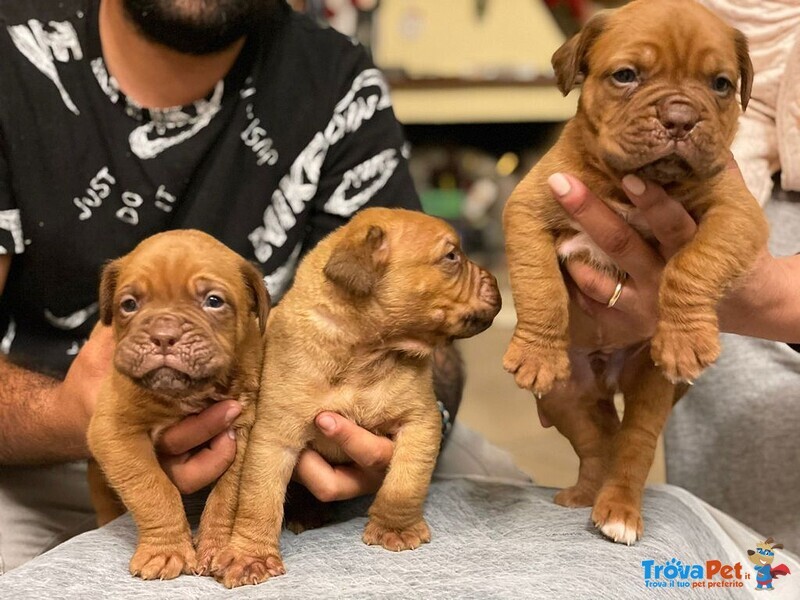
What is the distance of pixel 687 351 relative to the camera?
1627 millimetres

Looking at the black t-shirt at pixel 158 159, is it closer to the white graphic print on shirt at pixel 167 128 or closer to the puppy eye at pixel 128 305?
the white graphic print on shirt at pixel 167 128

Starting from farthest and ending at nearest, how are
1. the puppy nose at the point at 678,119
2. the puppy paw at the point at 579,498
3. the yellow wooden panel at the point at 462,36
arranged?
1. the yellow wooden panel at the point at 462,36
2. the puppy paw at the point at 579,498
3. the puppy nose at the point at 678,119

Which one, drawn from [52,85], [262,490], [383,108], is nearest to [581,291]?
[262,490]

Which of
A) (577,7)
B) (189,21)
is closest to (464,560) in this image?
(189,21)

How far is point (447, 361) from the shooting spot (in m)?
2.68

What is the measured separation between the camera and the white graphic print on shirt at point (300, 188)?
260 centimetres

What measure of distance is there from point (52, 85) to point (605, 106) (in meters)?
1.57

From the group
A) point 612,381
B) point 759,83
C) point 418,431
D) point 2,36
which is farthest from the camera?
point 759,83

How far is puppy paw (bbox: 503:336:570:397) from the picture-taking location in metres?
1.77

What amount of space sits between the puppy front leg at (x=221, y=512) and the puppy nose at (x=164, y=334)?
0.32 meters

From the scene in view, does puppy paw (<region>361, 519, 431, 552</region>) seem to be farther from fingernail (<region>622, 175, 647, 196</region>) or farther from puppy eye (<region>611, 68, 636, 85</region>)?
puppy eye (<region>611, 68, 636, 85</region>)

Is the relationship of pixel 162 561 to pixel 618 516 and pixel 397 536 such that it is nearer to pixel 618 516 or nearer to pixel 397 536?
pixel 397 536

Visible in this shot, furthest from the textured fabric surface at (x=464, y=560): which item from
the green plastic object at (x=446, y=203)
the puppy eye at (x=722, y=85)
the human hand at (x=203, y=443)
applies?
the green plastic object at (x=446, y=203)

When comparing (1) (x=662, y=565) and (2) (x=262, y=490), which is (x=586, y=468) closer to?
(1) (x=662, y=565)
